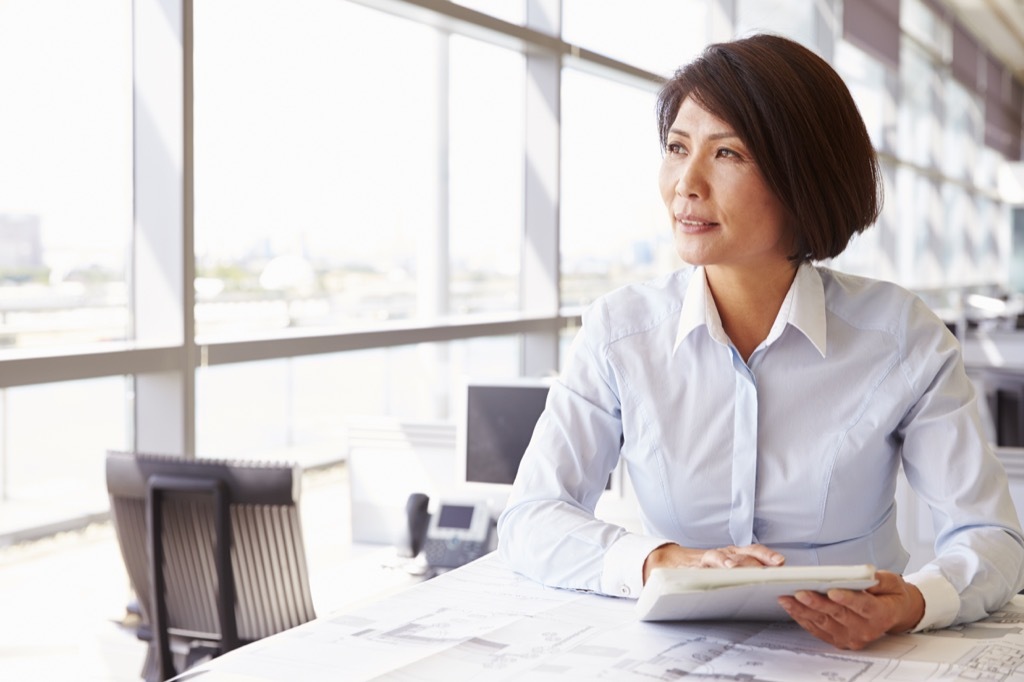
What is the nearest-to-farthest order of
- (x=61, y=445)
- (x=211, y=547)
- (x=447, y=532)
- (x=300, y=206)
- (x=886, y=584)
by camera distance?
1. (x=886, y=584)
2. (x=211, y=547)
3. (x=447, y=532)
4. (x=300, y=206)
5. (x=61, y=445)

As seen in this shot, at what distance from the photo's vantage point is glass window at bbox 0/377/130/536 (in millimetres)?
6566

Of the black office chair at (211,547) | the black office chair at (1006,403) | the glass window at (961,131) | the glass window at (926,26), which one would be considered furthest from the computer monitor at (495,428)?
the glass window at (961,131)

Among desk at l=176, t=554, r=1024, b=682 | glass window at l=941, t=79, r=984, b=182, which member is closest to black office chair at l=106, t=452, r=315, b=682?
desk at l=176, t=554, r=1024, b=682

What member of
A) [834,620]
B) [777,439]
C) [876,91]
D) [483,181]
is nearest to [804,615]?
[834,620]

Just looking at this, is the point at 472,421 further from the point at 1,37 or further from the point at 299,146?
the point at 299,146

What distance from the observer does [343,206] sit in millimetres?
6414

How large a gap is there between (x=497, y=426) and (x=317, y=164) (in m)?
3.63

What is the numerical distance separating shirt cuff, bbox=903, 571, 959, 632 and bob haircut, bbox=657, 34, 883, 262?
0.47 m

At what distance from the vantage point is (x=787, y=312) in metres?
1.44

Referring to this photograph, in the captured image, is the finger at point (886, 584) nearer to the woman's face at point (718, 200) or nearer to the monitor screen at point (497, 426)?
the woman's face at point (718, 200)

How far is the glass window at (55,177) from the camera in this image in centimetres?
415

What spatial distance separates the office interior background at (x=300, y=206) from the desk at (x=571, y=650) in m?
0.78

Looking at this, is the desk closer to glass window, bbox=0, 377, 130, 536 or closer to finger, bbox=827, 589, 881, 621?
finger, bbox=827, 589, 881, 621

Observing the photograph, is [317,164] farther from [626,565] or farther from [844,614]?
[844,614]
